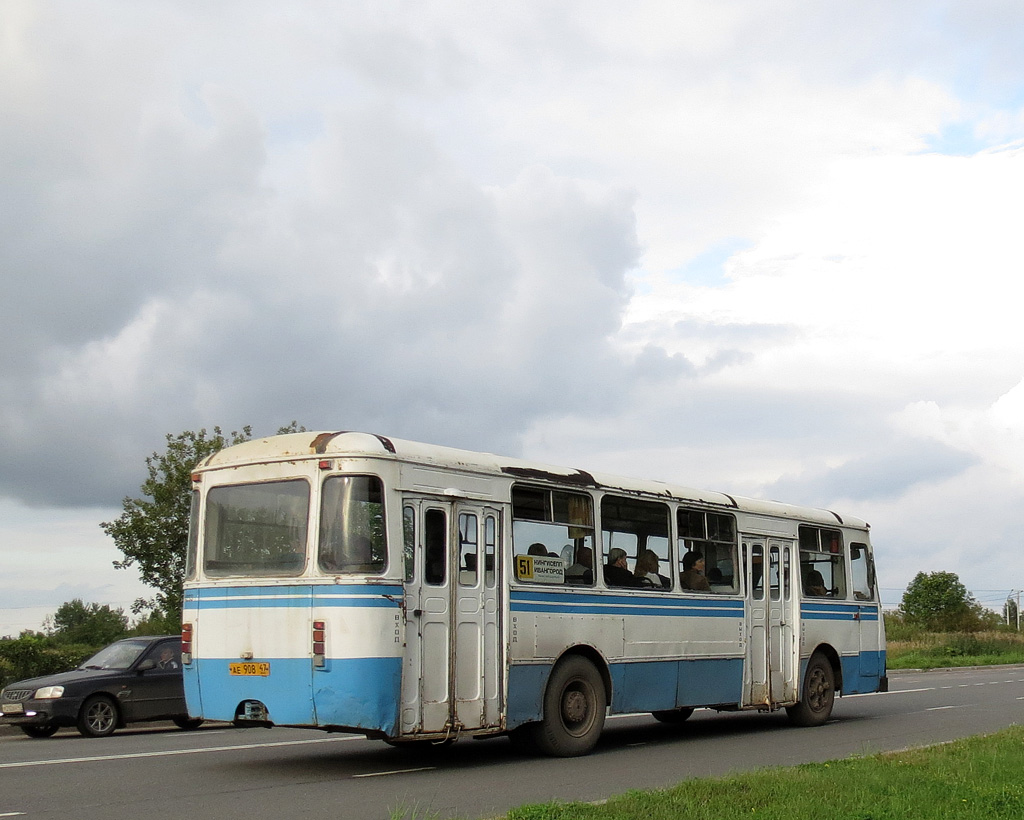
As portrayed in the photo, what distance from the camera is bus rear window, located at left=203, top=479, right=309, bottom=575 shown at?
1217 cm

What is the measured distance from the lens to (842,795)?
9805 millimetres

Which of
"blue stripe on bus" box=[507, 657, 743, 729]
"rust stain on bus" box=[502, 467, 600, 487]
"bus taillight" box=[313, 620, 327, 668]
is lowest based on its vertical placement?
"blue stripe on bus" box=[507, 657, 743, 729]

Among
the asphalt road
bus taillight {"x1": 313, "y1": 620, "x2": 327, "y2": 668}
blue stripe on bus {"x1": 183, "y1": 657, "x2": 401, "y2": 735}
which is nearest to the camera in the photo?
the asphalt road

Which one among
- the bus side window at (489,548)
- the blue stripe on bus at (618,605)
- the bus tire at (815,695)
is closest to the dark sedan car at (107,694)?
the blue stripe on bus at (618,605)

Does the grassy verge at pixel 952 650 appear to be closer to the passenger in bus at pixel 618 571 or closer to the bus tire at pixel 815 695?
the bus tire at pixel 815 695

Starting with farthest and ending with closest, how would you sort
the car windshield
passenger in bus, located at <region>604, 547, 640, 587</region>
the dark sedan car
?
the car windshield
the dark sedan car
passenger in bus, located at <region>604, 547, 640, 587</region>

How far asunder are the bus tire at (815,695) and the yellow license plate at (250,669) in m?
8.73

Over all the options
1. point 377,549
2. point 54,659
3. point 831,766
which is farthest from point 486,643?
point 54,659

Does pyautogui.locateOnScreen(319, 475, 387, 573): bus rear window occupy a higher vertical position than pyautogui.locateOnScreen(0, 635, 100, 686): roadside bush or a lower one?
higher

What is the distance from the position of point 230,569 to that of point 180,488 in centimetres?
2157

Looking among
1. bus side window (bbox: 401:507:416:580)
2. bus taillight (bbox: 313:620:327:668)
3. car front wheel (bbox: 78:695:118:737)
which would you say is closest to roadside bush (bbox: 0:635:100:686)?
car front wheel (bbox: 78:695:118:737)

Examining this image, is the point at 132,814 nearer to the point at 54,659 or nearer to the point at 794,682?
the point at 794,682

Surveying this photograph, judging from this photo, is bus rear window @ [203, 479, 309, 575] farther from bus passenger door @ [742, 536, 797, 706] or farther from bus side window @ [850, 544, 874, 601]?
bus side window @ [850, 544, 874, 601]

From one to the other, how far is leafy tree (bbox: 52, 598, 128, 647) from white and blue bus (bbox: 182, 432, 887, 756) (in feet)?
142
